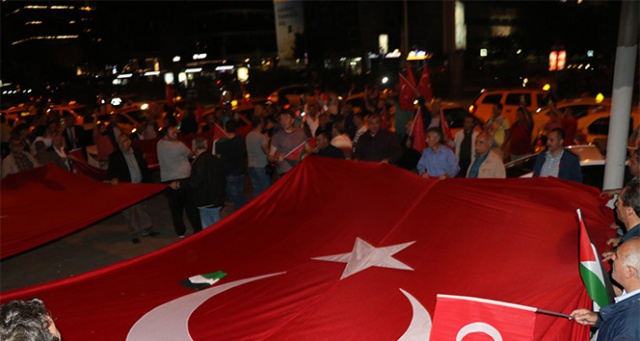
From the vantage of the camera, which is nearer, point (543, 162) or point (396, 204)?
point (396, 204)

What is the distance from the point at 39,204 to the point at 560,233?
732 cm

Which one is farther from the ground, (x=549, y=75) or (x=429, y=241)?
(x=429, y=241)

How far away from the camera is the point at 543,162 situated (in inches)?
312

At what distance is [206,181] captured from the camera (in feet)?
30.4

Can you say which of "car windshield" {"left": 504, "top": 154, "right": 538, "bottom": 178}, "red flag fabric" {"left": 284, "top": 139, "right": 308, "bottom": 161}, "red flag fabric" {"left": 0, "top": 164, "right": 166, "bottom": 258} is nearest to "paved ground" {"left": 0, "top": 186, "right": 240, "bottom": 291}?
"red flag fabric" {"left": 0, "top": 164, "right": 166, "bottom": 258}

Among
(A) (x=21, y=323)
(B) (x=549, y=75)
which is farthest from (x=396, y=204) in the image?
(B) (x=549, y=75)

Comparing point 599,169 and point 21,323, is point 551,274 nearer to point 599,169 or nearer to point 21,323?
point 599,169

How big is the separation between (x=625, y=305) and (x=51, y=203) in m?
8.11

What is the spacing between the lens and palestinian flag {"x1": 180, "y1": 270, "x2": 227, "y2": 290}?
629 cm

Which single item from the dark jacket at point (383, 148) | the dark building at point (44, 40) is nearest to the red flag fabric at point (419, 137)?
the dark jacket at point (383, 148)

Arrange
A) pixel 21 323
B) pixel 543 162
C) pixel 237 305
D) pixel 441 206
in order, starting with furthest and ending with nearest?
1. pixel 543 162
2. pixel 441 206
3. pixel 237 305
4. pixel 21 323

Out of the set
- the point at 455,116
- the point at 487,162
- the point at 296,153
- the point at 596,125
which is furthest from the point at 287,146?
the point at 455,116

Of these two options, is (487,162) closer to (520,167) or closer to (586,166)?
(520,167)

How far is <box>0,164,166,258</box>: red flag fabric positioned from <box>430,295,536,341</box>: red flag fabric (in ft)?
19.8
